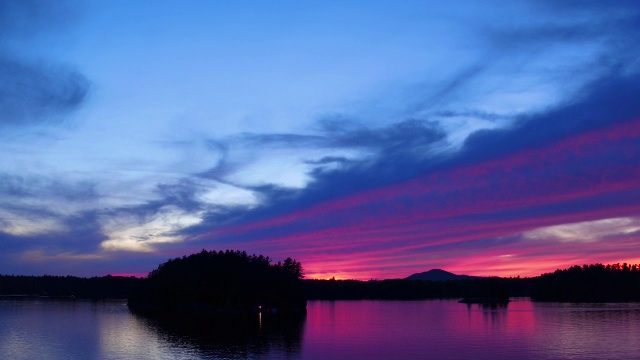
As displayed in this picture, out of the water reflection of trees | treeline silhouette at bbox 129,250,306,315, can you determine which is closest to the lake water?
the water reflection of trees

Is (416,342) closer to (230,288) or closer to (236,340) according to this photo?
(236,340)

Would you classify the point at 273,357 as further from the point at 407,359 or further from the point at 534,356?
the point at 534,356

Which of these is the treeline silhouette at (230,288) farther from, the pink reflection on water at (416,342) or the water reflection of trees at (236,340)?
the pink reflection on water at (416,342)

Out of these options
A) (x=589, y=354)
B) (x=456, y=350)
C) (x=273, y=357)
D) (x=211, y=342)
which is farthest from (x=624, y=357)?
(x=211, y=342)

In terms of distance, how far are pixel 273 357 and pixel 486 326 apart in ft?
208

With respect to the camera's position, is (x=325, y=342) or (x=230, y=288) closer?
(x=325, y=342)

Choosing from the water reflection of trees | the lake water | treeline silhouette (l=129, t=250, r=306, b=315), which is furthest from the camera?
treeline silhouette (l=129, t=250, r=306, b=315)

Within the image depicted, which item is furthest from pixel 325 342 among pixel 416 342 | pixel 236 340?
pixel 236 340

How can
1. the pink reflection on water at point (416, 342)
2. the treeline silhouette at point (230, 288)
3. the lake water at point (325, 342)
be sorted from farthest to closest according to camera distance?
1. the treeline silhouette at point (230, 288)
2. the pink reflection on water at point (416, 342)
3. the lake water at point (325, 342)

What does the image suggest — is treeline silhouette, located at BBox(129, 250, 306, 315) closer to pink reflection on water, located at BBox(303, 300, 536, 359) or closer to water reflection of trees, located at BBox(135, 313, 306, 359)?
water reflection of trees, located at BBox(135, 313, 306, 359)

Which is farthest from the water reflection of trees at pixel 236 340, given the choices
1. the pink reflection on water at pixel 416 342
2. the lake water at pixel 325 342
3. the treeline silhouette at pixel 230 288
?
the treeline silhouette at pixel 230 288

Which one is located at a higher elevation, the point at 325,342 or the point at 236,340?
the point at 236,340

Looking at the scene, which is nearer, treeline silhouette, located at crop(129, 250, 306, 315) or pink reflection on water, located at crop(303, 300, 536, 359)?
pink reflection on water, located at crop(303, 300, 536, 359)

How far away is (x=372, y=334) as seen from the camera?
101062 mm
